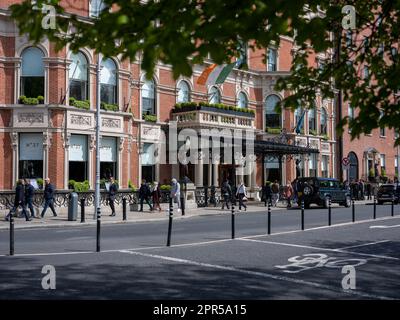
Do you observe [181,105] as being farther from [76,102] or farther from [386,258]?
[386,258]

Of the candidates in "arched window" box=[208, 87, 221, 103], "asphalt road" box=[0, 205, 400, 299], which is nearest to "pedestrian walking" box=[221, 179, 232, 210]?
"arched window" box=[208, 87, 221, 103]

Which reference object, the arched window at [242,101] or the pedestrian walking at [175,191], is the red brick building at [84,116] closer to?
the arched window at [242,101]

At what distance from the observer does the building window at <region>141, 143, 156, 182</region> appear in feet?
107

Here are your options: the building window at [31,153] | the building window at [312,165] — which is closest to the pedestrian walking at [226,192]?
the building window at [31,153]

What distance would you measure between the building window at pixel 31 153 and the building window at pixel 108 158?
11.7 feet

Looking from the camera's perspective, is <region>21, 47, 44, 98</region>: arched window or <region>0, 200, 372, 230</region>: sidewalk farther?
<region>21, 47, 44, 98</region>: arched window

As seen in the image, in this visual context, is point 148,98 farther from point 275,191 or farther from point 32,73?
point 275,191

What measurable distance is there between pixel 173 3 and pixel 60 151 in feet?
74.0

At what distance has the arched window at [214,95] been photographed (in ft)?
123

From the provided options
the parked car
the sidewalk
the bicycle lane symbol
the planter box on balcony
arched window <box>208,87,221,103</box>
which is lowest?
the bicycle lane symbol

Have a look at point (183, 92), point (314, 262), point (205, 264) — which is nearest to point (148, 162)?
point (183, 92)

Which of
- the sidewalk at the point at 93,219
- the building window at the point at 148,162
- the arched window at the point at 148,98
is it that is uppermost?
the arched window at the point at 148,98

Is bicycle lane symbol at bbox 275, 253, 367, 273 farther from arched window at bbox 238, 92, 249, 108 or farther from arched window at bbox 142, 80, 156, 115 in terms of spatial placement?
arched window at bbox 238, 92, 249, 108

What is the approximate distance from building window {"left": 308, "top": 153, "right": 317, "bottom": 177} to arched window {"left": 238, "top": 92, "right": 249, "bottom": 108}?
862 cm
